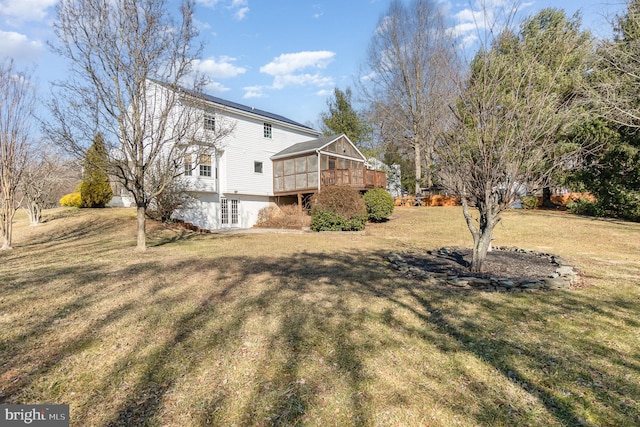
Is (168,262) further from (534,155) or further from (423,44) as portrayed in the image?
(423,44)

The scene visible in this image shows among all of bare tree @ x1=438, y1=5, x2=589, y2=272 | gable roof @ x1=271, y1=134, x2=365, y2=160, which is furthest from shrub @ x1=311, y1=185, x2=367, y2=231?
bare tree @ x1=438, y1=5, x2=589, y2=272

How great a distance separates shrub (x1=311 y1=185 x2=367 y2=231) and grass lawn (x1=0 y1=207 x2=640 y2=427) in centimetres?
817

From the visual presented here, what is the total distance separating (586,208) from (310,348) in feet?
67.7

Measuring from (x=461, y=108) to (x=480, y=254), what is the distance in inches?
131

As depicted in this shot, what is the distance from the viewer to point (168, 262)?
784 cm

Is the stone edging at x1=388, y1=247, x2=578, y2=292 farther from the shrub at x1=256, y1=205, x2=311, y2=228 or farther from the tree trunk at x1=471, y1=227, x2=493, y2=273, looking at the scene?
the shrub at x1=256, y1=205, x2=311, y2=228

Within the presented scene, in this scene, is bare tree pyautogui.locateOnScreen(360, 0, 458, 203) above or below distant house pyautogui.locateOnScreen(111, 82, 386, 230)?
above

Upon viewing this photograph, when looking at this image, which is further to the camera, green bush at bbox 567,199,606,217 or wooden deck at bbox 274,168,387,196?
wooden deck at bbox 274,168,387,196

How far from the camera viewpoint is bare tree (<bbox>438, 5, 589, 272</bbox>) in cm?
615

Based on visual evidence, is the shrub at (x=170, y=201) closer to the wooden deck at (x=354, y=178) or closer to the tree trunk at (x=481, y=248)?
the wooden deck at (x=354, y=178)

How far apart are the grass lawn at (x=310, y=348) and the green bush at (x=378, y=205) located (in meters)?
10.3

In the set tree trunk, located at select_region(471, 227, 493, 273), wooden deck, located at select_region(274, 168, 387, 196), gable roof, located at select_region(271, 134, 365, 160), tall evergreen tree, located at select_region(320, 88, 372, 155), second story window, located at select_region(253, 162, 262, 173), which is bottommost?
tree trunk, located at select_region(471, 227, 493, 273)

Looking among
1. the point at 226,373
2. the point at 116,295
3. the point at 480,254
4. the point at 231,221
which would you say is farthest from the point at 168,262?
the point at 231,221

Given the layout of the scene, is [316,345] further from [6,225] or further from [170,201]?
[170,201]
